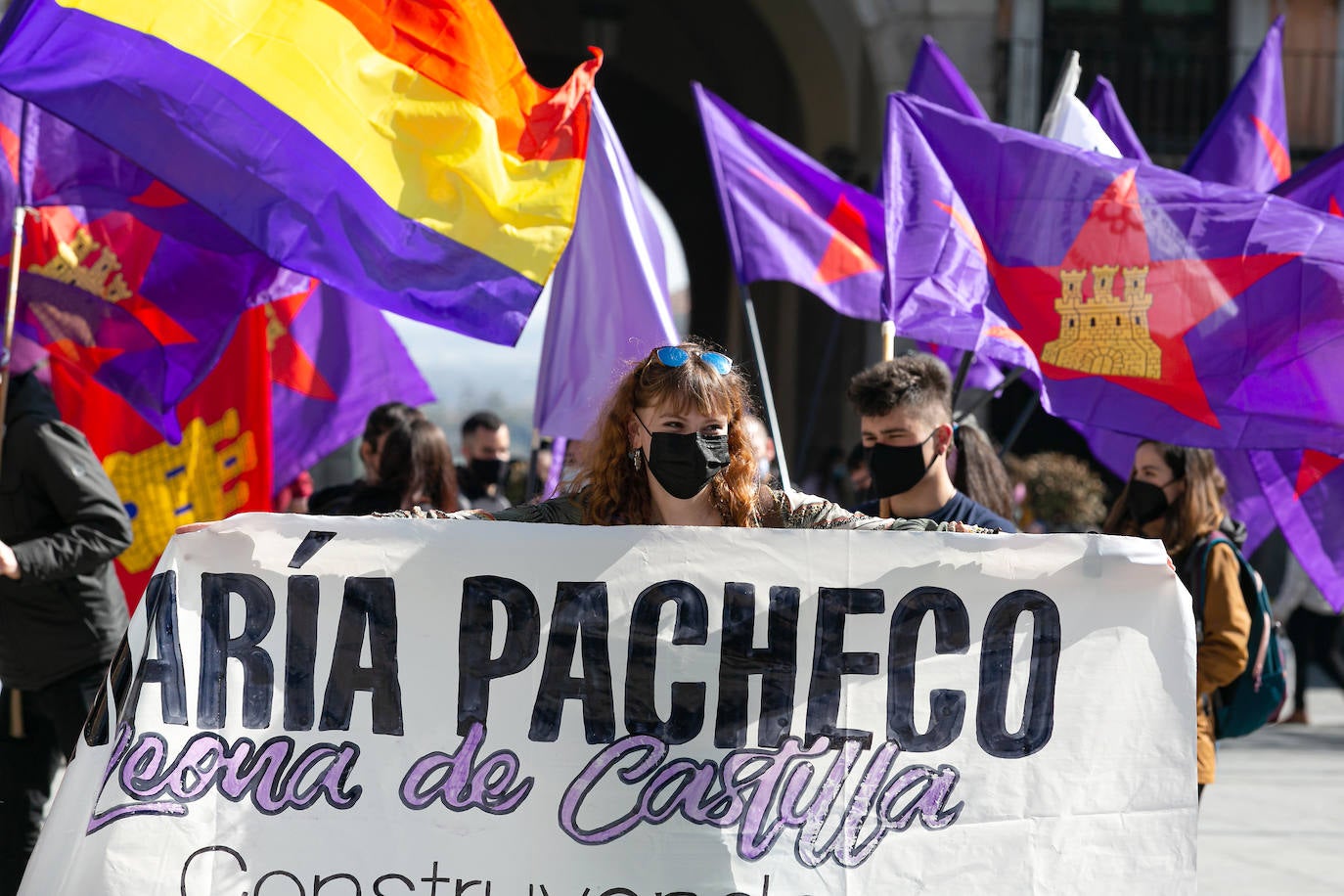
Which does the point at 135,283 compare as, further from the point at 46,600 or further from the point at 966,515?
the point at 966,515

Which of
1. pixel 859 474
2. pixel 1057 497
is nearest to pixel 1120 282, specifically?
pixel 859 474

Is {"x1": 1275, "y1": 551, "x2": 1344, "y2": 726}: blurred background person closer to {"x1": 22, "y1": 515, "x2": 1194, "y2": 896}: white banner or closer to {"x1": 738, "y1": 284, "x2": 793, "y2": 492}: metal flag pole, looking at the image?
{"x1": 738, "y1": 284, "x2": 793, "y2": 492}: metal flag pole

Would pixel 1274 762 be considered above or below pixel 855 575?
below

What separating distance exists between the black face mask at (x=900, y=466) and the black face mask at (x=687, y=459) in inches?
41.2

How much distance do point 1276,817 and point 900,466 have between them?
156 inches

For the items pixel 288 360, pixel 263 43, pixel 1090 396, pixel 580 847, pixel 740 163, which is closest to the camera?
pixel 580 847

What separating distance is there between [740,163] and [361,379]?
193 cm

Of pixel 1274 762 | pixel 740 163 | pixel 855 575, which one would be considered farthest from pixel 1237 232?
pixel 1274 762

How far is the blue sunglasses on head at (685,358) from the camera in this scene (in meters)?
3.65

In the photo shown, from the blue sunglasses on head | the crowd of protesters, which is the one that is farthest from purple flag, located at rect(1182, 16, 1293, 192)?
the blue sunglasses on head

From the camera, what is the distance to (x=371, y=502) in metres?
6.16

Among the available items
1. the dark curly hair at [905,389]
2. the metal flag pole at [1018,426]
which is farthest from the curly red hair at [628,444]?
the metal flag pole at [1018,426]

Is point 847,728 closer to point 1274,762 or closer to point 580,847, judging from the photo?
point 580,847

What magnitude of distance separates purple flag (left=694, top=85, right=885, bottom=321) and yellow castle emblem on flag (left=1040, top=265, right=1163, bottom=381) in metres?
1.02
